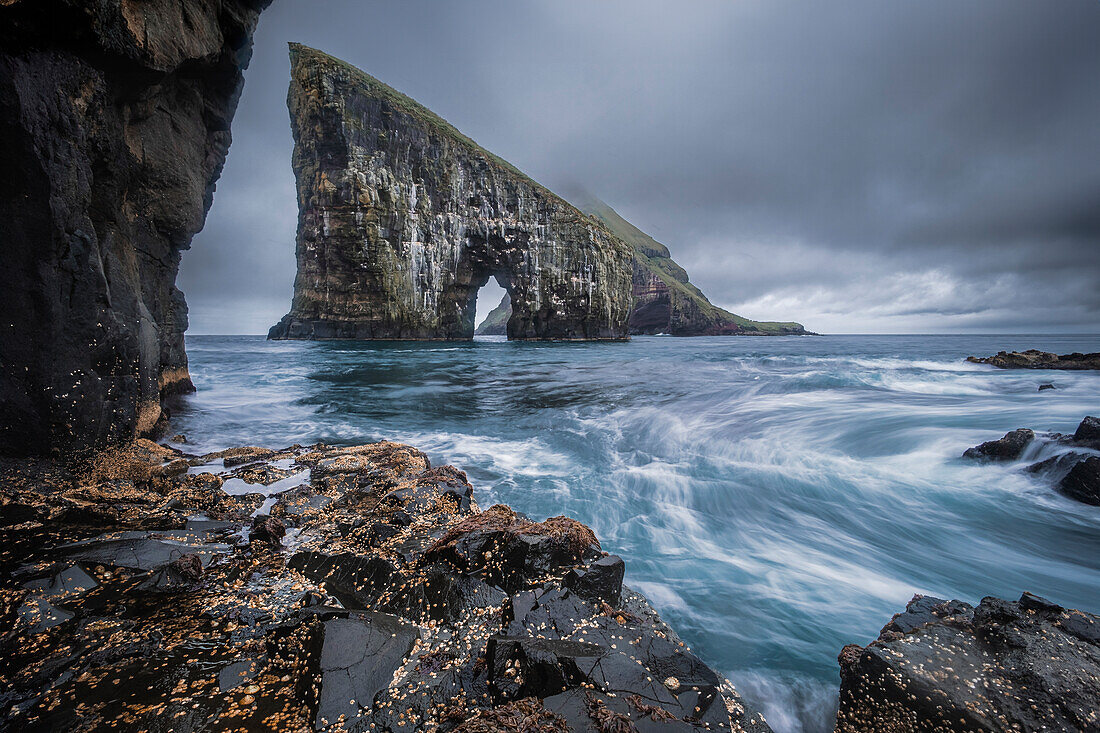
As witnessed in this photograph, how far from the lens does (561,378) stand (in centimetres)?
1452

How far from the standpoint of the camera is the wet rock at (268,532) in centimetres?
245

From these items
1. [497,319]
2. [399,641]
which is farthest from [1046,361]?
[497,319]

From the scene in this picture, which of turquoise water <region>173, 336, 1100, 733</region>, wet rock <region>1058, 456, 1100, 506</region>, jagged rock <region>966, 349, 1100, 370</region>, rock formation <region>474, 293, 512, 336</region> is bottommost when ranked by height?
turquoise water <region>173, 336, 1100, 733</region>

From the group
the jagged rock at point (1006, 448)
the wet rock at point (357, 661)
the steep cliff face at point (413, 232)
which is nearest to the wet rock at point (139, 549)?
the wet rock at point (357, 661)

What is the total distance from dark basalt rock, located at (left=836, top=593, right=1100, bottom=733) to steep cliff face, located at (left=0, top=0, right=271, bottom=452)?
5.35 meters

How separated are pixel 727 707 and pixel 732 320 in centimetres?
9030

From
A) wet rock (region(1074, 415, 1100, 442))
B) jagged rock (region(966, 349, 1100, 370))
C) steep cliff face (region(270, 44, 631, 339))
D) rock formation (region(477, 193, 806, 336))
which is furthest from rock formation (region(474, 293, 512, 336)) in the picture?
wet rock (region(1074, 415, 1100, 442))

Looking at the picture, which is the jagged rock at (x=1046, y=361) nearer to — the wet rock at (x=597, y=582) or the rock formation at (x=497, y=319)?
the wet rock at (x=597, y=582)

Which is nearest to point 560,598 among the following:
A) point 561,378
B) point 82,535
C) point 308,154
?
point 82,535

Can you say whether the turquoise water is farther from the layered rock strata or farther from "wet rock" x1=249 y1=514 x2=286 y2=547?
"wet rock" x1=249 y1=514 x2=286 y2=547

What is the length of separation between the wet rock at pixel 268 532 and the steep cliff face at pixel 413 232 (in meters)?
31.7

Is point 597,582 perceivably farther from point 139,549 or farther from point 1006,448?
point 1006,448

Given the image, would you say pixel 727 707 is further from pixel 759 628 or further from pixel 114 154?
pixel 114 154

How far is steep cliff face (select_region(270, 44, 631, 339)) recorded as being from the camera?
30281 millimetres
